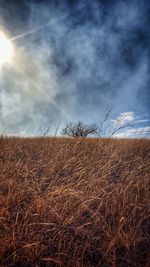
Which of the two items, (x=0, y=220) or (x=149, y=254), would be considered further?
(x=0, y=220)

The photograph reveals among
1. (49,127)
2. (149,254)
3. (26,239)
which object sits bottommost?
(149,254)

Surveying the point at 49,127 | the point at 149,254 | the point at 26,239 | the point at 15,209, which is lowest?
the point at 149,254

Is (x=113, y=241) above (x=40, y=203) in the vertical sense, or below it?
below

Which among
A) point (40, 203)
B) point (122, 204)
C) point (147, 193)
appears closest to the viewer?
point (40, 203)

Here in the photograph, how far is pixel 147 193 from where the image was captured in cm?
291

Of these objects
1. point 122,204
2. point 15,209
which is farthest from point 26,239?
point 122,204

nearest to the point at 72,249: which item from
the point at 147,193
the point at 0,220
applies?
the point at 0,220

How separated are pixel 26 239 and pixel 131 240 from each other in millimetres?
854

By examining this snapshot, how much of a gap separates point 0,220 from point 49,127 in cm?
249

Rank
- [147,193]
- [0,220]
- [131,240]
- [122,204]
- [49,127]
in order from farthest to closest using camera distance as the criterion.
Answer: [49,127], [147,193], [122,204], [0,220], [131,240]

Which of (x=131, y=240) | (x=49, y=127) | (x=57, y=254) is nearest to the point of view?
(x=57, y=254)

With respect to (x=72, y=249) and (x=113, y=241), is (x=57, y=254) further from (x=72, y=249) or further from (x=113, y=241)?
(x=113, y=241)

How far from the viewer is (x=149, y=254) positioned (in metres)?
1.89

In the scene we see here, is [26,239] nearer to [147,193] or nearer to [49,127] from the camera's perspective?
[147,193]
